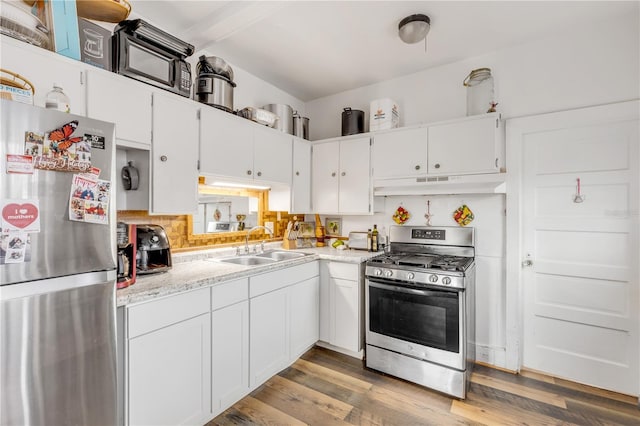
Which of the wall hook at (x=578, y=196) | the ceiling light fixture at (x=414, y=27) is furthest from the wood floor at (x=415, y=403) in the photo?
the ceiling light fixture at (x=414, y=27)

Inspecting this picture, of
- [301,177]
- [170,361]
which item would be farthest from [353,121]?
[170,361]

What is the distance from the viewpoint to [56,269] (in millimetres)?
1121

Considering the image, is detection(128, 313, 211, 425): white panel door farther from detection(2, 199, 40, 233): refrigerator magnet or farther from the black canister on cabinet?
the black canister on cabinet

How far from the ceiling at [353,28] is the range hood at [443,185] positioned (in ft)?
3.75

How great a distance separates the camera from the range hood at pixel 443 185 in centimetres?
242

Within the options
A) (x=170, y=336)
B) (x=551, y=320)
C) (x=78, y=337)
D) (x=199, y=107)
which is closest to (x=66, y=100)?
(x=199, y=107)

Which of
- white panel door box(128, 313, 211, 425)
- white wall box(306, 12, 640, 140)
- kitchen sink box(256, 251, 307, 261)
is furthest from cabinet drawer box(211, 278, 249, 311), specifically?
white wall box(306, 12, 640, 140)

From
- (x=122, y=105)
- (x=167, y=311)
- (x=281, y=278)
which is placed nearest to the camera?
(x=167, y=311)

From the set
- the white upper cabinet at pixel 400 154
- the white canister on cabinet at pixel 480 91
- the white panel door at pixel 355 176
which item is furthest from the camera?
the white panel door at pixel 355 176

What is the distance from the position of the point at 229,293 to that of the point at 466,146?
7.33 ft

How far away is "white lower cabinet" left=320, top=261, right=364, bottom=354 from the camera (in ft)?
8.56

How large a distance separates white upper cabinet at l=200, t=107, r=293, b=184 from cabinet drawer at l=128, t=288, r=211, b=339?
3.02 feet

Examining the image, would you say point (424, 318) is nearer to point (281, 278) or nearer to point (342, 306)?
point (342, 306)

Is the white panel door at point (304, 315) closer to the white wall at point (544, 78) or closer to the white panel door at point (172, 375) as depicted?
the white panel door at point (172, 375)
